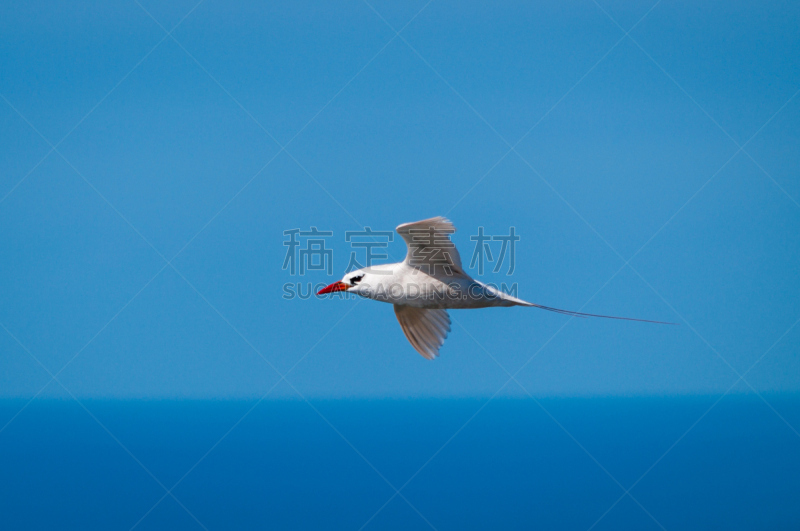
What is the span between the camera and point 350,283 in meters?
9.76

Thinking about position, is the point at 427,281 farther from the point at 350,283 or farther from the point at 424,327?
the point at 424,327

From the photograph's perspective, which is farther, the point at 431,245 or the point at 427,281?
the point at 427,281

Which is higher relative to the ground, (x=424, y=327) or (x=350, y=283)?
(x=424, y=327)

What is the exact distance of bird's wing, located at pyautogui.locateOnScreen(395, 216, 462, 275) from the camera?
26.8 feet

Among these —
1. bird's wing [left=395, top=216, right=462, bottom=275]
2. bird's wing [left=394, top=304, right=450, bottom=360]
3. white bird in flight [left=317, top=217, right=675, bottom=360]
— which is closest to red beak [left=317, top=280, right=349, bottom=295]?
white bird in flight [left=317, top=217, right=675, bottom=360]

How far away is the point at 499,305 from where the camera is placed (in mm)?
9258

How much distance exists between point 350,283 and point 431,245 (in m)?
1.55

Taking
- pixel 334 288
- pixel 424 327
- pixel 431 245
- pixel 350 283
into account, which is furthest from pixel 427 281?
pixel 424 327

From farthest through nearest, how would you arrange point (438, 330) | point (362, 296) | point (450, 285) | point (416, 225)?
point (438, 330) → point (362, 296) → point (450, 285) → point (416, 225)

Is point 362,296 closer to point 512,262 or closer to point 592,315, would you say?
point 512,262

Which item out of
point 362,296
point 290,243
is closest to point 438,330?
point 362,296

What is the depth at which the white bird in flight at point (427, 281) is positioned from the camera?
8.53 meters

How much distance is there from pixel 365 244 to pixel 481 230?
1631 mm

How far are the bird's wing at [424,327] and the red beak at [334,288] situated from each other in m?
1.15
